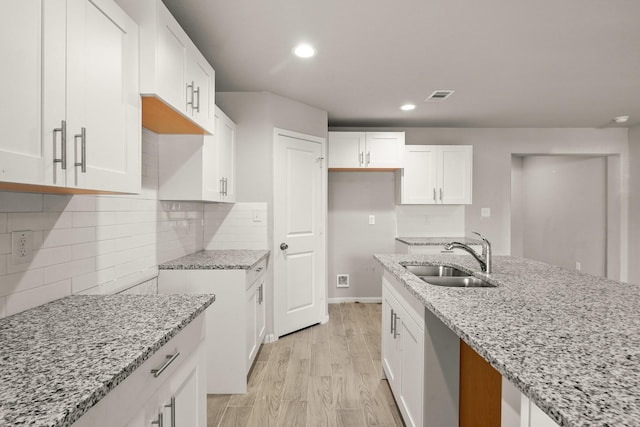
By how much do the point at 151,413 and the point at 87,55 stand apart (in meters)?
1.17

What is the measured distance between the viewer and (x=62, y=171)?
38.9 inches

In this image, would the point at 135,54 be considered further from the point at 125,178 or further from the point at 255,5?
the point at 255,5

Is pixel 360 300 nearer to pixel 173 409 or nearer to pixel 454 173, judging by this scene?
pixel 454 173

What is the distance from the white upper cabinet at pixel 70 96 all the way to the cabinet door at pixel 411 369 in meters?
1.44

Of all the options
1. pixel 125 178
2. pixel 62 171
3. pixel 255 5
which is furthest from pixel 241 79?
pixel 62 171

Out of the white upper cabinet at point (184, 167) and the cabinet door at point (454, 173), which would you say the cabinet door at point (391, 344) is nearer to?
the white upper cabinet at point (184, 167)

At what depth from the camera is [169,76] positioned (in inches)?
63.9

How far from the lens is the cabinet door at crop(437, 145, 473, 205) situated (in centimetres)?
431

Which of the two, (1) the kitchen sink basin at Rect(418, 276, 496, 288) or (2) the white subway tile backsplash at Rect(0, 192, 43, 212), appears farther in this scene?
(1) the kitchen sink basin at Rect(418, 276, 496, 288)

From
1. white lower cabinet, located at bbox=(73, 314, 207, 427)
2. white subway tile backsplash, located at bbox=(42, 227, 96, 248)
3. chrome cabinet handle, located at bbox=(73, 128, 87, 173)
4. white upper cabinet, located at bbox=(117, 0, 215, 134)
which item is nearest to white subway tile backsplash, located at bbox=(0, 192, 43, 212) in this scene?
white subway tile backsplash, located at bbox=(42, 227, 96, 248)

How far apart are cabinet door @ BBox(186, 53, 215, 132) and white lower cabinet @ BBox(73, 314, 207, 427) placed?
3.96 ft

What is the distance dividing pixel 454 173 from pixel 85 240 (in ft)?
13.1

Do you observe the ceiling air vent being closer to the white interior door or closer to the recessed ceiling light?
the white interior door

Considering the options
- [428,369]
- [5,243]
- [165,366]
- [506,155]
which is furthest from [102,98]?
[506,155]
